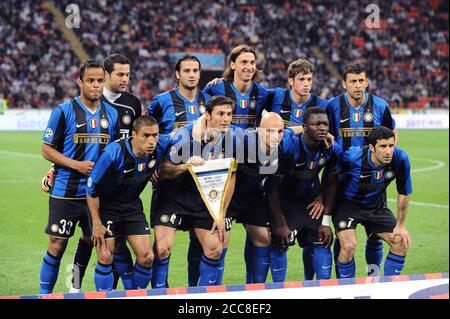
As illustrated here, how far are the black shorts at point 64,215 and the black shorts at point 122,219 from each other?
0.22 meters

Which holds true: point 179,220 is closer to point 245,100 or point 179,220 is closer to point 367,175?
point 245,100

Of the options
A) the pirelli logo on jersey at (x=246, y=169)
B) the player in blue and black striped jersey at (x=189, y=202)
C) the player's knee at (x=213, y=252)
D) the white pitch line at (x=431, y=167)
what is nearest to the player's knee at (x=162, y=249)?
the player in blue and black striped jersey at (x=189, y=202)

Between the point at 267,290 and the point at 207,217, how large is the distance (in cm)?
96

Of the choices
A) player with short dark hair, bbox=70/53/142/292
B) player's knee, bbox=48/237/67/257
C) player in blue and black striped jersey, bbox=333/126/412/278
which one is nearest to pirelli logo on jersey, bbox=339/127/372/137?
player in blue and black striped jersey, bbox=333/126/412/278

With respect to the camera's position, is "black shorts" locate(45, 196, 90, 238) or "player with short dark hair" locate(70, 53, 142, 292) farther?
"player with short dark hair" locate(70, 53, 142, 292)

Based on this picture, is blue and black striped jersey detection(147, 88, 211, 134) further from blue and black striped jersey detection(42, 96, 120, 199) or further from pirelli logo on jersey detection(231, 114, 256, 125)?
blue and black striped jersey detection(42, 96, 120, 199)

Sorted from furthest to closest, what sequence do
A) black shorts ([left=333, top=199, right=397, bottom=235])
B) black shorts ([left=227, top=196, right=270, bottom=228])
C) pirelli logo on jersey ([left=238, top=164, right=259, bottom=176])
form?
black shorts ([left=333, top=199, right=397, bottom=235]) < black shorts ([left=227, top=196, right=270, bottom=228]) < pirelli logo on jersey ([left=238, top=164, right=259, bottom=176])

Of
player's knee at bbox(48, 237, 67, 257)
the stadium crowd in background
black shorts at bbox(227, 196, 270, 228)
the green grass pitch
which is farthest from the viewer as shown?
the stadium crowd in background

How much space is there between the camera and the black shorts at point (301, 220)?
520 cm

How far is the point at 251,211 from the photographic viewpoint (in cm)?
518

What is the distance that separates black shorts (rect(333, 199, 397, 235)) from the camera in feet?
17.2

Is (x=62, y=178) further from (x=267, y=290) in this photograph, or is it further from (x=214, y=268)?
(x=267, y=290)

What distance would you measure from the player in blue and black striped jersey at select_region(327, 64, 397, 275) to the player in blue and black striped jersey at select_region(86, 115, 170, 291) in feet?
4.94

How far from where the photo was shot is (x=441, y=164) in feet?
51.1
